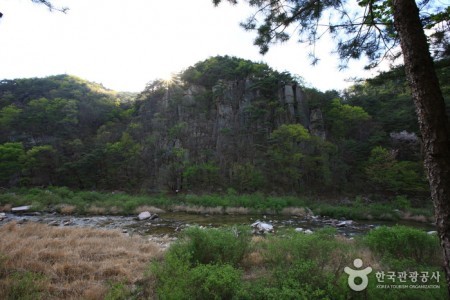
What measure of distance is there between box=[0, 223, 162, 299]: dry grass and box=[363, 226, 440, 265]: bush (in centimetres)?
475

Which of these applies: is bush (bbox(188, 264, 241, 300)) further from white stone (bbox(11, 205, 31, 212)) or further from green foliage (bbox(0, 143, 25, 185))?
green foliage (bbox(0, 143, 25, 185))

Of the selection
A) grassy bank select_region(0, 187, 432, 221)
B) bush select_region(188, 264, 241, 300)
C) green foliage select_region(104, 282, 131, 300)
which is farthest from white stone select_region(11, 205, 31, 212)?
bush select_region(188, 264, 241, 300)

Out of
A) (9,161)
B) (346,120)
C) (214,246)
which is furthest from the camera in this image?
(346,120)

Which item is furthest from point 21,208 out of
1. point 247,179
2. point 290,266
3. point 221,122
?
point 221,122

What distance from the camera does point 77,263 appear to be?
4266mm

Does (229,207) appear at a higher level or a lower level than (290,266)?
lower

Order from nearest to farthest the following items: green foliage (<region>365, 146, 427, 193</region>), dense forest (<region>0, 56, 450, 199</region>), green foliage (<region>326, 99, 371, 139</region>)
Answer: green foliage (<region>365, 146, 427, 193</region>), dense forest (<region>0, 56, 450, 199</region>), green foliage (<region>326, 99, 371, 139</region>)

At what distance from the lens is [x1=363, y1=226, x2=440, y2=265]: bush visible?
165 inches

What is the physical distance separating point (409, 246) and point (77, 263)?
6.47m

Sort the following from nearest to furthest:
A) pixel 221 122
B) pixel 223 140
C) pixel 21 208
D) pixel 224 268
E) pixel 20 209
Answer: pixel 224 268
pixel 20 209
pixel 21 208
pixel 223 140
pixel 221 122

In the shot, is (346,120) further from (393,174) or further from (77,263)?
(77,263)

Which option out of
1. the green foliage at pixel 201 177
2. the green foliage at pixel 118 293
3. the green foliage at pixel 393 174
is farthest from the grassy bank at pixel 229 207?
the green foliage at pixel 118 293

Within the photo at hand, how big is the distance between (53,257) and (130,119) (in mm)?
36113

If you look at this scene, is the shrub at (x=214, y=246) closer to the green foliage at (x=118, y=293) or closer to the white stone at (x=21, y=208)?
the green foliage at (x=118, y=293)
